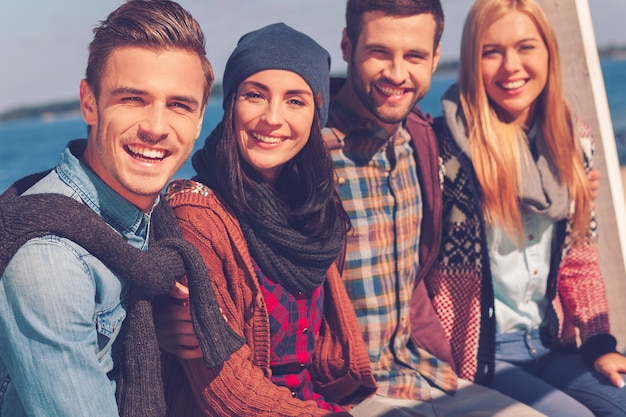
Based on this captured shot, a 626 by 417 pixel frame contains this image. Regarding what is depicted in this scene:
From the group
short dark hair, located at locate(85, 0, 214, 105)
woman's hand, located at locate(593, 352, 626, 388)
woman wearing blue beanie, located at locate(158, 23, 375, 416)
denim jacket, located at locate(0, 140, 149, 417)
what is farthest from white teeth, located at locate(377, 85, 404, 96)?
woman's hand, located at locate(593, 352, 626, 388)

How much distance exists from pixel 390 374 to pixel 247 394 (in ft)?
2.80

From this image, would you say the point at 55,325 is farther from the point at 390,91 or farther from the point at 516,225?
the point at 516,225

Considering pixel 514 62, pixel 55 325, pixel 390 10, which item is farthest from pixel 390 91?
pixel 55 325

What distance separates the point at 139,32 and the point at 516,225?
2141 mm

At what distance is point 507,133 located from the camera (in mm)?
3818

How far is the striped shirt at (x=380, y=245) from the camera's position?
342cm

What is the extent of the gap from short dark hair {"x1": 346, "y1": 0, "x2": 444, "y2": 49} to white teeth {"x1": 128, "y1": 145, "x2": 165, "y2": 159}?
142 centimetres

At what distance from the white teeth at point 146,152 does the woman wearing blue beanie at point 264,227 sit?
0.40 m

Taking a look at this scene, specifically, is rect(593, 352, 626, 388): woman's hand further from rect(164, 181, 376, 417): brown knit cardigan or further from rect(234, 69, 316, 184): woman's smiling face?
rect(234, 69, 316, 184): woman's smiling face

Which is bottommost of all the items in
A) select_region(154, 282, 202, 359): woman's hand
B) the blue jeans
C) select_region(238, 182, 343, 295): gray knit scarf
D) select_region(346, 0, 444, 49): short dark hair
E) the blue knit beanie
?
the blue jeans

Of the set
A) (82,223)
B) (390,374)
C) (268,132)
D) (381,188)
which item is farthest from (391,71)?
(82,223)

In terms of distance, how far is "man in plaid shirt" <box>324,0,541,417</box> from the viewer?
3.42 metres

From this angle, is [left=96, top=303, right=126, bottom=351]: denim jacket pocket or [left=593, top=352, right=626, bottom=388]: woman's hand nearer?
[left=96, top=303, right=126, bottom=351]: denim jacket pocket

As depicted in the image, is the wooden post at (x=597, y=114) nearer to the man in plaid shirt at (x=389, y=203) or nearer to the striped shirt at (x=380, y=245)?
the man in plaid shirt at (x=389, y=203)
